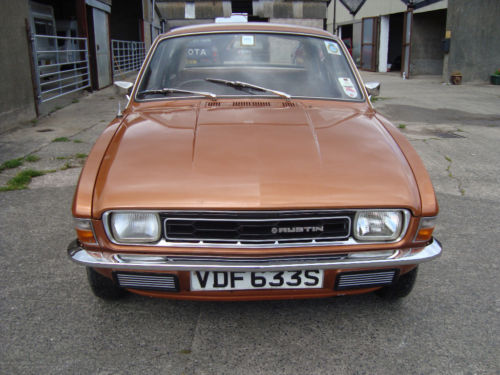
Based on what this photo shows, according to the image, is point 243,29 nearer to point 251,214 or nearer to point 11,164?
point 251,214

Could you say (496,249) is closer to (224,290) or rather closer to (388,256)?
(388,256)

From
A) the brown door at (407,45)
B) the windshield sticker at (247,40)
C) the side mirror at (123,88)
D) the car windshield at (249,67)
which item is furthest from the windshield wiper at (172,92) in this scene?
the brown door at (407,45)

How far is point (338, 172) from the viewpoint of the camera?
2.23 metres

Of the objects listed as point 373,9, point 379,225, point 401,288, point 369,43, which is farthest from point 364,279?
point 373,9

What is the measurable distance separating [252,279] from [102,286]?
90 cm

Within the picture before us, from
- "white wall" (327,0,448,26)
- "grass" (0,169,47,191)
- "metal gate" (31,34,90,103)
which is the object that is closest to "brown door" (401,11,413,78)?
"white wall" (327,0,448,26)

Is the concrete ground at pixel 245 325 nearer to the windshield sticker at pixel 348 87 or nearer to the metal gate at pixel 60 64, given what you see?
the windshield sticker at pixel 348 87

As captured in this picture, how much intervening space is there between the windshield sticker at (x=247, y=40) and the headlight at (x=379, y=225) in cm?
180

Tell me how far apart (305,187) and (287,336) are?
0.81 metres

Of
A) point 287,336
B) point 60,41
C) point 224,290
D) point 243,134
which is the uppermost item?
point 60,41

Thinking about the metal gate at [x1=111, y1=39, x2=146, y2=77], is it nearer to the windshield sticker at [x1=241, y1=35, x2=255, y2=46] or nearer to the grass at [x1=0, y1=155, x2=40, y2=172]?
the grass at [x1=0, y1=155, x2=40, y2=172]

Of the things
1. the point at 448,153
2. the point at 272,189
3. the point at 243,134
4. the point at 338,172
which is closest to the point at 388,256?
the point at 338,172

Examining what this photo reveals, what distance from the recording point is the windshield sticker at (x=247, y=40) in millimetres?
3389

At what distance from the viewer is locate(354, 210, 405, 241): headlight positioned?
2.13 meters
